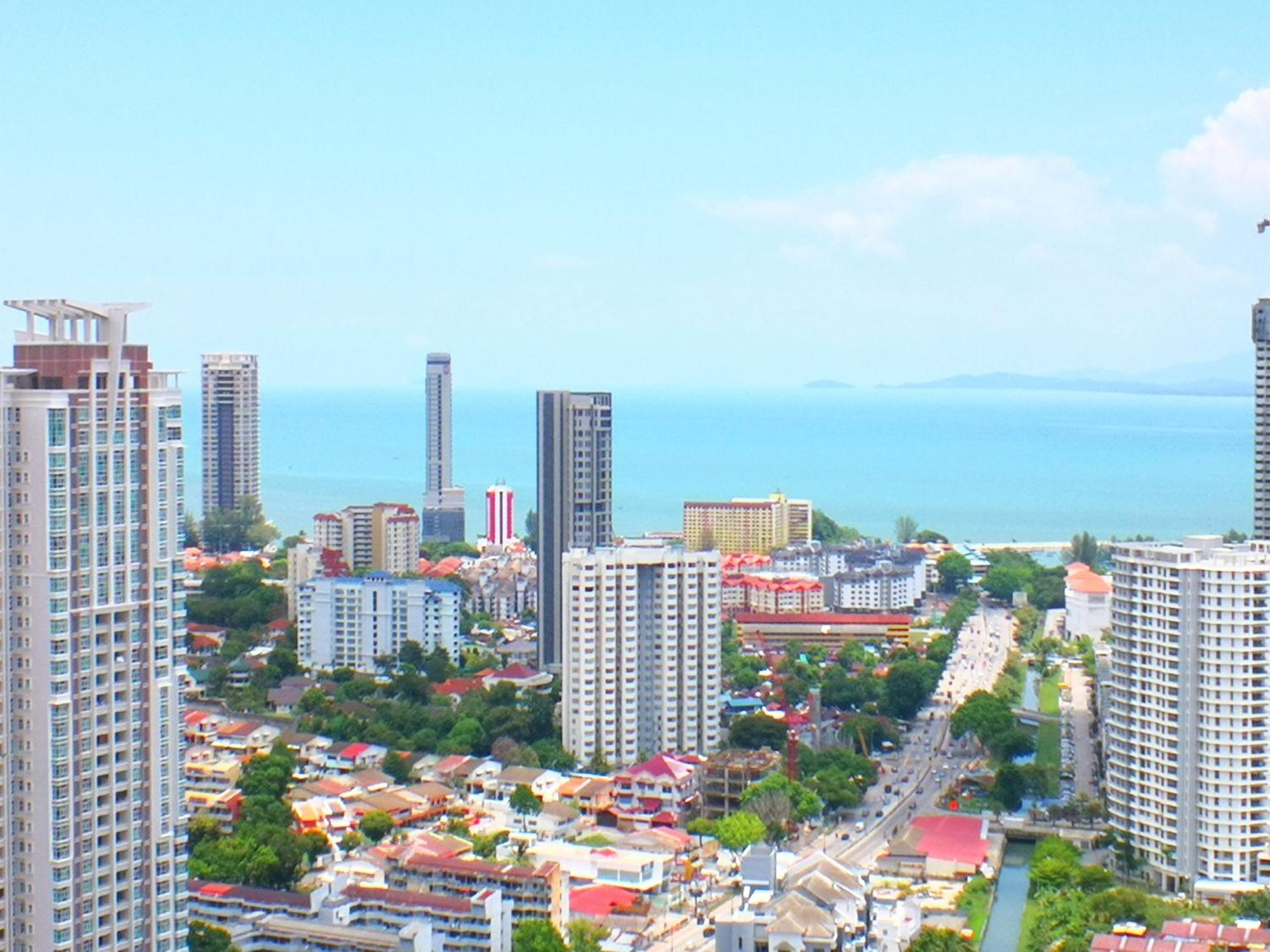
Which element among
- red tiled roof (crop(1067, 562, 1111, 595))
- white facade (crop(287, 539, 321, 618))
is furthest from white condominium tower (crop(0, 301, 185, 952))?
red tiled roof (crop(1067, 562, 1111, 595))

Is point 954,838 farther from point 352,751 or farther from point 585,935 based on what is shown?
point 352,751

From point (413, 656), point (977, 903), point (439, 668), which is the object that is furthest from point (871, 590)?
point (977, 903)

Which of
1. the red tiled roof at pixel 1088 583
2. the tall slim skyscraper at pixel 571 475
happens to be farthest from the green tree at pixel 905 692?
the red tiled roof at pixel 1088 583

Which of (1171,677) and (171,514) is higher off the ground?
(171,514)

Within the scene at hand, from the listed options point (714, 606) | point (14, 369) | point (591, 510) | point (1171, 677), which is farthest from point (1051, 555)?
point (14, 369)

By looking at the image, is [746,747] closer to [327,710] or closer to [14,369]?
[327,710]
